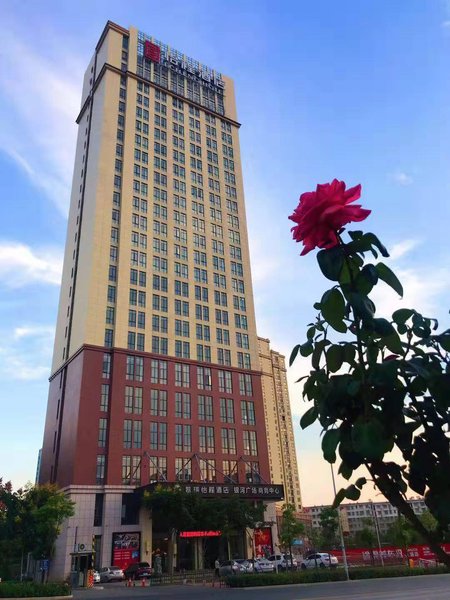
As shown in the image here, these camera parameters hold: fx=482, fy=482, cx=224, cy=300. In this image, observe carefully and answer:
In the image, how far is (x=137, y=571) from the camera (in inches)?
1676

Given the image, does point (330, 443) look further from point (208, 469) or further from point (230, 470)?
point (230, 470)

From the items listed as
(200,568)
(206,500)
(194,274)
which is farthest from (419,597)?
(194,274)

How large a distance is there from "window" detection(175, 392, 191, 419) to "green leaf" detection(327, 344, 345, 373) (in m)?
55.4

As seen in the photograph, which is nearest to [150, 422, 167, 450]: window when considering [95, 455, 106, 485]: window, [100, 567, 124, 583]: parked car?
[95, 455, 106, 485]: window

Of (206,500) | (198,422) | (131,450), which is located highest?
(198,422)

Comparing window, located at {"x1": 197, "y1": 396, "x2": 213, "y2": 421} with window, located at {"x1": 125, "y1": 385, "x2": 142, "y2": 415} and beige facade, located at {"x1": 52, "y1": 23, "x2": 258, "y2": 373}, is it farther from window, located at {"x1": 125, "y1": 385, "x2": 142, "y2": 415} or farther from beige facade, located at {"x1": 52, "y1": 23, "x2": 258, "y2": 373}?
window, located at {"x1": 125, "y1": 385, "x2": 142, "y2": 415}

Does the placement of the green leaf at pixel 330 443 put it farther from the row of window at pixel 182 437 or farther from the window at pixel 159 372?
the window at pixel 159 372

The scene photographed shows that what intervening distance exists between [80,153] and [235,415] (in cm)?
4651

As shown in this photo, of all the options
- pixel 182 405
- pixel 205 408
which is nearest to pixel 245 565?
pixel 182 405

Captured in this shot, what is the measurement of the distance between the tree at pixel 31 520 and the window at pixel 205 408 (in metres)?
22.0

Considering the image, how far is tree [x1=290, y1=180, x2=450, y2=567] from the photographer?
176 cm

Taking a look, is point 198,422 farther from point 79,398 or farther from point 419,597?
point 419,597

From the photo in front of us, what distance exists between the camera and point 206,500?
46938 mm

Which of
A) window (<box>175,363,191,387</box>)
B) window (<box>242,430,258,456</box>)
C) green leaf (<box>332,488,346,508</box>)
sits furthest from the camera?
window (<box>242,430,258,456</box>)
